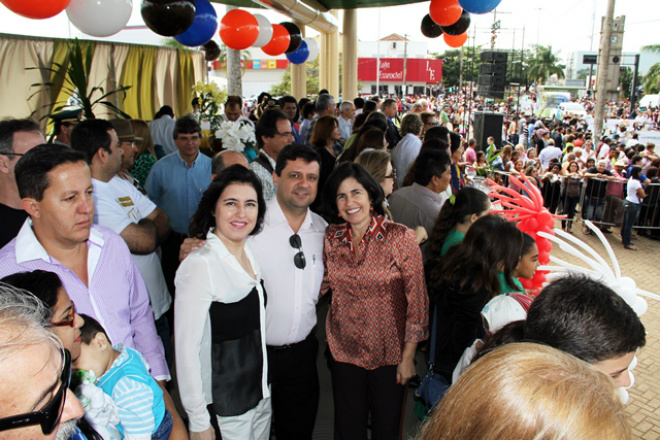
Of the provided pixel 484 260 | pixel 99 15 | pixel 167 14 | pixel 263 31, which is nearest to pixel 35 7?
pixel 99 15

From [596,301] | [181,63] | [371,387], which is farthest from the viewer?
[181,63]

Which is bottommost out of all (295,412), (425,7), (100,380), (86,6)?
(295,412)

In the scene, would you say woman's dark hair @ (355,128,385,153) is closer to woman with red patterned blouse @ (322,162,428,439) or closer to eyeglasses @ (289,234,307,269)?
woman with red patterned blouse @ (322,162,428,439)

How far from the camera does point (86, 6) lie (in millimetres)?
4043

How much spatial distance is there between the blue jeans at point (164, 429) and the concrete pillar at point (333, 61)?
1304 cm

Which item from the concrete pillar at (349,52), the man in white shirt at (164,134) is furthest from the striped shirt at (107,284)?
the concrete pillar at (349,52)

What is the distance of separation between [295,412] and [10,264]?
1416 millimetres

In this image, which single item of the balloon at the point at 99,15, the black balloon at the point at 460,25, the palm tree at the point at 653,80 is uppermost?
the palm tree at the point at 653,80

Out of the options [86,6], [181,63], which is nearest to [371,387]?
[86,6]

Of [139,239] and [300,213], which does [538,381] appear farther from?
[139,239]

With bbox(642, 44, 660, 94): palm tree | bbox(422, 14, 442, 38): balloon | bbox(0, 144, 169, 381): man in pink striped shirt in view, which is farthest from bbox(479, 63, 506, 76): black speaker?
bbox(642, 44, 660, 94): palm tree

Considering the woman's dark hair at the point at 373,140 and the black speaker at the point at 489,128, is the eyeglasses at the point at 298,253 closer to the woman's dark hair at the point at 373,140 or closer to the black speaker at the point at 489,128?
the woman's dark hair at the point at 373,140

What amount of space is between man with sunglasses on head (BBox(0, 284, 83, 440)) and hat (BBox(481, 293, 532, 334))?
4.78 feet

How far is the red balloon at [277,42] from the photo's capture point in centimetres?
855
